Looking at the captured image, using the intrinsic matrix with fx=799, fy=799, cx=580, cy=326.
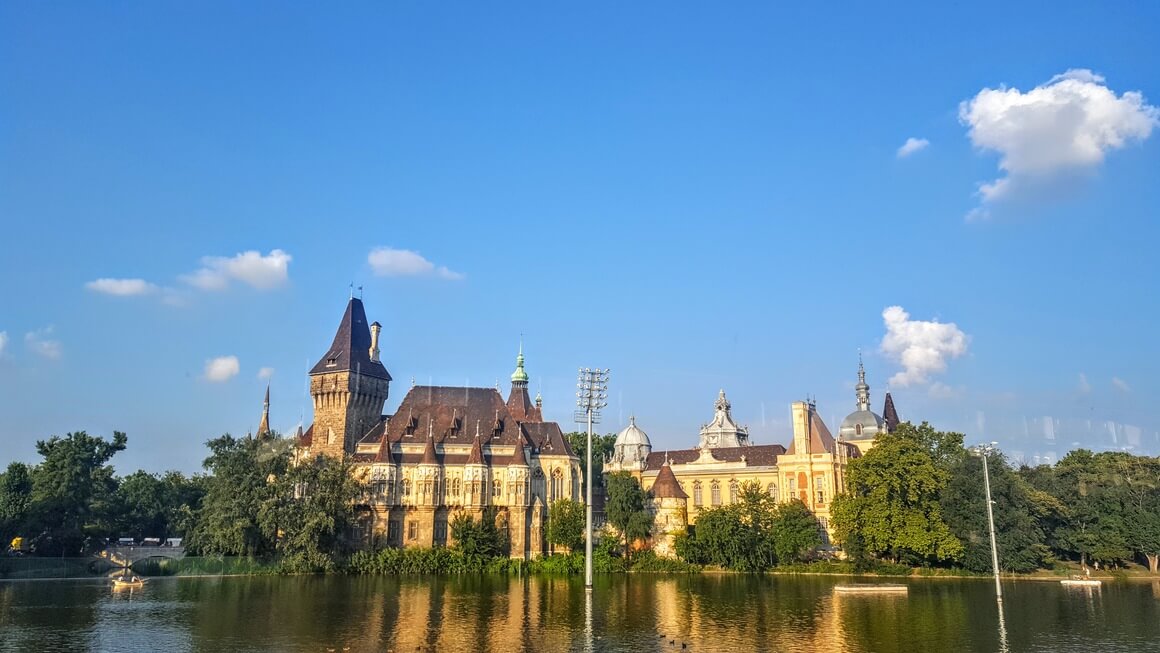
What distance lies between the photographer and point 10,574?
2301 inches

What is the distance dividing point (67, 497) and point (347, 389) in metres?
24.4

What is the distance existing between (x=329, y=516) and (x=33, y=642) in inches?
1418

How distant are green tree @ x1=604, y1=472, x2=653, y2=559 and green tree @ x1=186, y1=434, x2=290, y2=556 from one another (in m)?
27.7

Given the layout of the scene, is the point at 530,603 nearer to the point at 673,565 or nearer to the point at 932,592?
the point at 932,592

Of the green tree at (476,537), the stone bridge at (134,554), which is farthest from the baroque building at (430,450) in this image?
the stone bridge at (134,554)

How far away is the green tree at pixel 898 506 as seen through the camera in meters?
61.3

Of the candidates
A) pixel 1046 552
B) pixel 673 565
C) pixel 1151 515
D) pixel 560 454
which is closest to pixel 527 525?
pixel 560 454

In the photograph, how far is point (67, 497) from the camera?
214 feet

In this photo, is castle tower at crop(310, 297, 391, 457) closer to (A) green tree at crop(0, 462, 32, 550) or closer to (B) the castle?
(B) the castle

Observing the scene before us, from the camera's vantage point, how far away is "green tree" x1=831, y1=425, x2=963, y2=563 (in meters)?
61.3

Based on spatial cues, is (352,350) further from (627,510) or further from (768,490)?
(768,490)

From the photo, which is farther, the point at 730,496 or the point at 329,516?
the point at 730,496

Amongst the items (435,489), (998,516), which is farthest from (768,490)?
(435,489)

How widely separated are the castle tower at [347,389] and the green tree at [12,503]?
2362 cm
